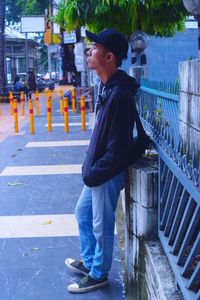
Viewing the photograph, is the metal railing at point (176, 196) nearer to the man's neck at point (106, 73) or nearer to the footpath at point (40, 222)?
the man's neck at point (106, 73)

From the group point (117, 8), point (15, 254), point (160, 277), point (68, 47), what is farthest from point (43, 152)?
point (68, 47)

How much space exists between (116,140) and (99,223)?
683 mm

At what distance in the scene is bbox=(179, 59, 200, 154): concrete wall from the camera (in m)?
2.89

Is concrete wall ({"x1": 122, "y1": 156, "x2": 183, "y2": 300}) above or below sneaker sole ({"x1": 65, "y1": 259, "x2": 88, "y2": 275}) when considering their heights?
above

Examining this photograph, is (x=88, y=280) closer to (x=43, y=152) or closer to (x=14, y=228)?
(x=14, y=228)

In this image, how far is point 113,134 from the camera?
11.1 ft

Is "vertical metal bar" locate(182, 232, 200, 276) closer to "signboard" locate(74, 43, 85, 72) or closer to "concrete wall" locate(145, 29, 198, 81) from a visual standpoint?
"signboard" locate(74, 43, 85, 72)

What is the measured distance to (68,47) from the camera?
23625 mm

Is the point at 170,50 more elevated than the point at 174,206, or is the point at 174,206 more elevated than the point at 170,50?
the point at 170,50

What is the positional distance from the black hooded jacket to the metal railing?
0.79 feet

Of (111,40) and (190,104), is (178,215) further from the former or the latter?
(111,40)

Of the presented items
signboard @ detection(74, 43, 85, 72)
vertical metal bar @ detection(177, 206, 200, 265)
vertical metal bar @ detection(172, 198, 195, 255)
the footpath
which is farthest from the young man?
signboard @ detection(74, 43, 85, 72)

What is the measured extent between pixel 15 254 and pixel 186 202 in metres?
2.55

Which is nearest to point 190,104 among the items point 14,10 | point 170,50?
point 170,50
